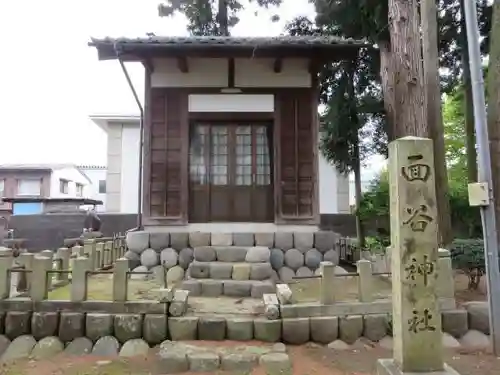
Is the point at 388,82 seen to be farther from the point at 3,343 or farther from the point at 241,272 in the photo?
the point at 3,343

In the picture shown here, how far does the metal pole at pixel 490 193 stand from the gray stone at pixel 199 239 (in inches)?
221

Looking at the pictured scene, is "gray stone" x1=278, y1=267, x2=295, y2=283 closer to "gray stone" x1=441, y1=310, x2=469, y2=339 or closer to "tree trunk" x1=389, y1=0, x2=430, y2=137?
"gray stone" x1=441, y1=310, x2=469, y2=339

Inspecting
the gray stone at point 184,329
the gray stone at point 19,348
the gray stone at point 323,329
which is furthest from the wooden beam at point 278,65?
the gray stone at point 19,348

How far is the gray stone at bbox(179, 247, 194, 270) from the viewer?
31.8ft

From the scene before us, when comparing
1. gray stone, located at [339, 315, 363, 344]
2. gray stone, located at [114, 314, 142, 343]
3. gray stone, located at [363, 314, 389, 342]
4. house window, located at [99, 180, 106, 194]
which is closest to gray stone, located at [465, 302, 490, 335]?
gray stone, located at [363, 314, 389, 342]

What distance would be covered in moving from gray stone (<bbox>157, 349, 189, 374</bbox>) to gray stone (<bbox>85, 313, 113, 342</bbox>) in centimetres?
137

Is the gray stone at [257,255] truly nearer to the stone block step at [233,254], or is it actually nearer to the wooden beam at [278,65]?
the stone block step at [233,254]

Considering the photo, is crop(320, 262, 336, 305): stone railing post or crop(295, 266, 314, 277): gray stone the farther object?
crop(295, 266, 314, 277): gray stone

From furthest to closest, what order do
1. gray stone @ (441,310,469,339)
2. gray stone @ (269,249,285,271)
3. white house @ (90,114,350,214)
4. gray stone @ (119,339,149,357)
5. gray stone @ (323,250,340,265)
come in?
white house @ (90,114,350,214)
gray stone @ (323,250,340,265)
gray stone @ (269,249,285,271)
gray stone @ (441,310,469,339)
gray stone @ (119,339,149,357)

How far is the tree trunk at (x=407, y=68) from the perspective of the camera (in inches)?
358

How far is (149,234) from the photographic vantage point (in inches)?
392

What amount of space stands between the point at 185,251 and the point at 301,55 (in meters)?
5.26

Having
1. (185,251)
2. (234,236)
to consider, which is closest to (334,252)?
(234,236)

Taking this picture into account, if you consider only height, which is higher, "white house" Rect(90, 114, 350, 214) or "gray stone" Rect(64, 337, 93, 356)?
"white house" Rect(90, 114, 350, 214)
